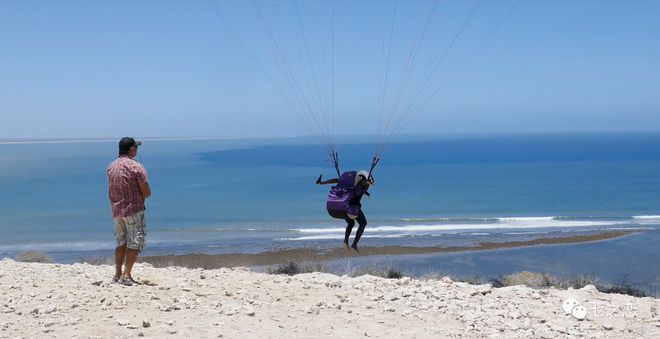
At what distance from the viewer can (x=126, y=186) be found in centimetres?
793

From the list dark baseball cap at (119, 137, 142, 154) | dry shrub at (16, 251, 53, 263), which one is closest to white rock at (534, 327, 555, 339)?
dark baseball cap at (119, 137, 142, 154)

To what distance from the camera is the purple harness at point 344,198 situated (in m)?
9.65

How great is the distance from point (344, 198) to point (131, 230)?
3275 millimetres

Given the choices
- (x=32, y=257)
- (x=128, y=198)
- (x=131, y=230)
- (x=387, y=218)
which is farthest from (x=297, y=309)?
(x=387, y=218)

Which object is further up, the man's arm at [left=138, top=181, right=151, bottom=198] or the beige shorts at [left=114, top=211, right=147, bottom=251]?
the man's arm at [left=138, top=181, right=151, bottom=198]

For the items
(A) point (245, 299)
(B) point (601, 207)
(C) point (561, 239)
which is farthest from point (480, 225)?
(A) point (245, 299)

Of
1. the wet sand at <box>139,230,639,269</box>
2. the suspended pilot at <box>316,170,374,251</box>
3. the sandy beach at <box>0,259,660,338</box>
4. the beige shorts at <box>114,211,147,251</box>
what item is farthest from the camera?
the wet sand at <box>139,230,639,269</box>

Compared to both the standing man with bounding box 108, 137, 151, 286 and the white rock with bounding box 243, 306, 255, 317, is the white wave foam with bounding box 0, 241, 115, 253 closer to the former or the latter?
the standing man with bounding box 108, 137, 151, 286

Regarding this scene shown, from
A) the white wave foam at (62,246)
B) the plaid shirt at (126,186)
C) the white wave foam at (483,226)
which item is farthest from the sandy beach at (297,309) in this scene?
the white wave foam at (483,226)

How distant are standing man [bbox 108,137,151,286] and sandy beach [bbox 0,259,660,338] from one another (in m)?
0.56

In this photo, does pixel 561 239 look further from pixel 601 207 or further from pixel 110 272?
pixel 110 272

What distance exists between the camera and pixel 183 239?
28.9 m

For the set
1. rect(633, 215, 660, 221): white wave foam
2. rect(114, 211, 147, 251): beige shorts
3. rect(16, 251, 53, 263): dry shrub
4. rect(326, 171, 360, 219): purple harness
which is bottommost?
rect(16, 251, 53, 263): dry shrub

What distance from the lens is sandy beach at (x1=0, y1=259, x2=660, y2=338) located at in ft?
21.2
